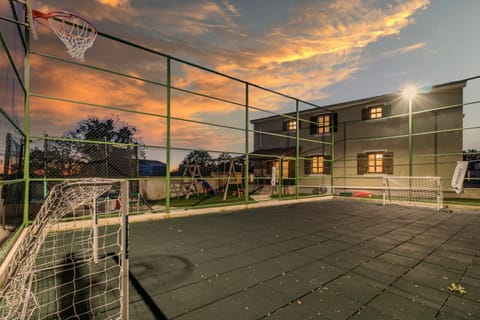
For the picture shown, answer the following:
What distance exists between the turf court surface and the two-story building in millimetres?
6138

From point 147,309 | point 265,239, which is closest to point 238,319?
point 147,309

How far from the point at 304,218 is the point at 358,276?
3793 millimetres

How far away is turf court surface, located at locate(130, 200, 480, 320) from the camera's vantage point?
1954 millimetres

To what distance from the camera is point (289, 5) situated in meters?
7.58

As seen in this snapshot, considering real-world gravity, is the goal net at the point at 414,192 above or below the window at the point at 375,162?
below

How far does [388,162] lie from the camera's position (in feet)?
45.5

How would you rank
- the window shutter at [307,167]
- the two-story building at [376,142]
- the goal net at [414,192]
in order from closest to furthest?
1. the goal net at [414,192]
2. the two-story building at [376,142]
3. the window shutter at [307,167]

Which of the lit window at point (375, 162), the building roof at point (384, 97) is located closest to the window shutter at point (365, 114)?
the building roof at point (384, 97)

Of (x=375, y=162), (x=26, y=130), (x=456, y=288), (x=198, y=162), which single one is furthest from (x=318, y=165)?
(x=26, y=130)

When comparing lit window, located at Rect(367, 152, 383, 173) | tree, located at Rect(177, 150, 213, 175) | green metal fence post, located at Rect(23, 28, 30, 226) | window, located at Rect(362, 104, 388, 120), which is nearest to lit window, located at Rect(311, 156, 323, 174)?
lit window, located at Rect(367, 152, 383, 173)

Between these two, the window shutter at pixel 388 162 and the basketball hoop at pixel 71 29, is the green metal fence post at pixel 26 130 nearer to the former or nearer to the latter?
the basketball hoop at pixel 71 29

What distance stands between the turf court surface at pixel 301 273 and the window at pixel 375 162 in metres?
9.81

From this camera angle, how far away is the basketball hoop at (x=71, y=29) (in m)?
3.85

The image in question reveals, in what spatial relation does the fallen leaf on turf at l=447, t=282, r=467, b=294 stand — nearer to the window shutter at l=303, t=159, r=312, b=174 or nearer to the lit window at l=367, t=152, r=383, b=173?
the lit window at l=367, t=152, r=383, b=173
